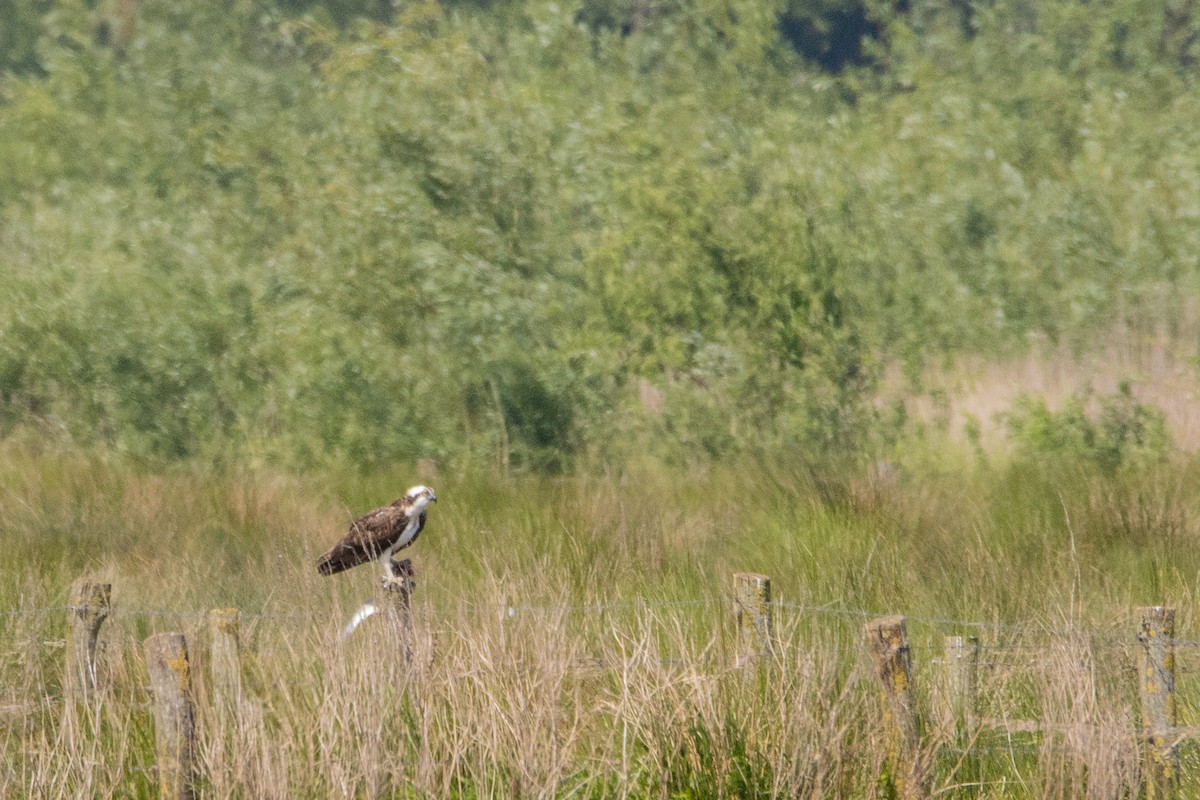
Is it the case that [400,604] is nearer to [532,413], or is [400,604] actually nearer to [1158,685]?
[1158,685]

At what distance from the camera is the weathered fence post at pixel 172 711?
4609 mm

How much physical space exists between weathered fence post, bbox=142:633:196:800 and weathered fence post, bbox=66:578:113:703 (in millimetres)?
869

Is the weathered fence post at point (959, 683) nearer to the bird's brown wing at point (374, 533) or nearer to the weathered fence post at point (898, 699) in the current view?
the weathered fence post at point (898, 699)

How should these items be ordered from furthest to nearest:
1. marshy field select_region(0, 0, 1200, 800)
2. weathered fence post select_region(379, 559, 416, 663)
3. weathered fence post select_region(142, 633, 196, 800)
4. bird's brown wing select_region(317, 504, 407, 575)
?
1. bird's brown wing select_region(317, 504, 407, 575)
2. weathered fence post select_region(379, 559, 416, 663)
3. marshy field select_region(0, 0, 1200, 800)
4. weathered fence post select_region(142, 633, 196, 800)

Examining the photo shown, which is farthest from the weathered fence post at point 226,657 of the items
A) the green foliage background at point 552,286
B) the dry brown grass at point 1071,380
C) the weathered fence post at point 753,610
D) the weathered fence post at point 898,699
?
the dry brown grass at point 1071,380

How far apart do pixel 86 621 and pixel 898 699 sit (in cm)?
256

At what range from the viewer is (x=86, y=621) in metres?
5.53

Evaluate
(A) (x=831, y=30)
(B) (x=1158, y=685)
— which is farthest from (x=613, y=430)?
(A) (x=831, y=30)

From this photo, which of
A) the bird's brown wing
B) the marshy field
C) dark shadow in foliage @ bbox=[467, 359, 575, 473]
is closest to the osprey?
the bird's brown wing

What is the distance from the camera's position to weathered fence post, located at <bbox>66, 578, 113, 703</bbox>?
5492mm

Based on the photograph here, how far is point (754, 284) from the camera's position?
1338 cm

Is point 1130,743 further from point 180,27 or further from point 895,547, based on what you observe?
point 180,27

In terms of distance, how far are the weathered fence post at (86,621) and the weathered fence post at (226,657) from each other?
70 cm

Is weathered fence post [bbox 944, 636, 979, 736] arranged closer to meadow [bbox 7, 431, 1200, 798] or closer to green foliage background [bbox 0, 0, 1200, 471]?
meadow [bbox 7, 431, 1200, 798]
